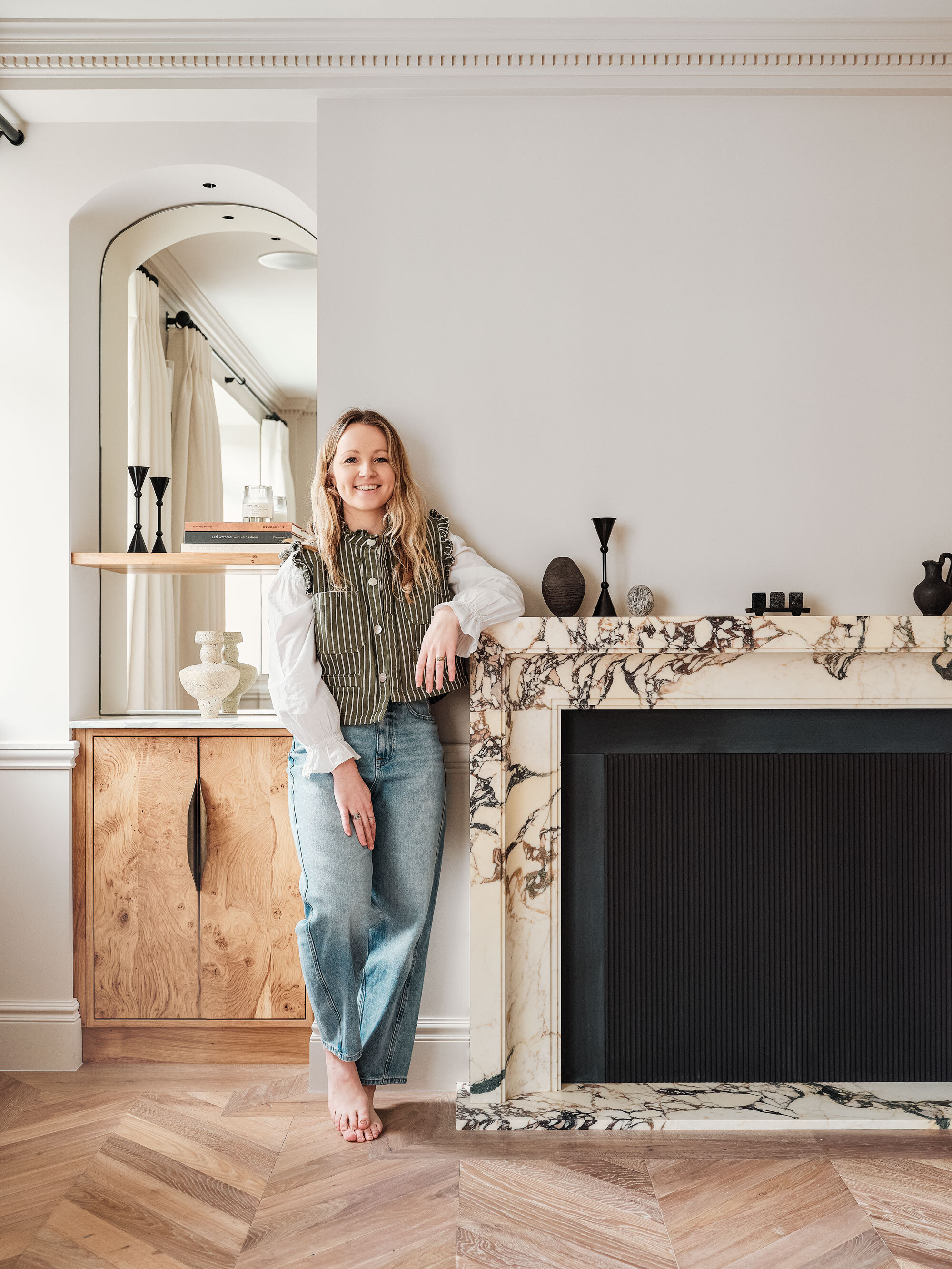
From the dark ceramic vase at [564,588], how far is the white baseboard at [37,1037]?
1568 mm

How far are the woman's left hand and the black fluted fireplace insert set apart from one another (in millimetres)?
348

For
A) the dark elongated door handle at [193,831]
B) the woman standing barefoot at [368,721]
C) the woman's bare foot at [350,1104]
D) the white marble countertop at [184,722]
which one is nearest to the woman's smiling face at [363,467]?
the woman standing barefoot at [368,721]

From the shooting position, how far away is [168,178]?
2.31 meters

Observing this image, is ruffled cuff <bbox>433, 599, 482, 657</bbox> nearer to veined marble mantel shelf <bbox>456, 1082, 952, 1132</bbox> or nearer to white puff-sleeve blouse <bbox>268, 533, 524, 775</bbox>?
white puff-sleeve blouse <bbox>268, 533, 524, 775</bbox>

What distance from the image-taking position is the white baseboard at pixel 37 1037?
2.19 metres

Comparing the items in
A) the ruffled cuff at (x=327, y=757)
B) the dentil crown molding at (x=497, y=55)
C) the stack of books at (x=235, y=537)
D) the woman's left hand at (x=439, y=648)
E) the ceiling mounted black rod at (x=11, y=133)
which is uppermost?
the dentil crown molding at (x=497, y=55)

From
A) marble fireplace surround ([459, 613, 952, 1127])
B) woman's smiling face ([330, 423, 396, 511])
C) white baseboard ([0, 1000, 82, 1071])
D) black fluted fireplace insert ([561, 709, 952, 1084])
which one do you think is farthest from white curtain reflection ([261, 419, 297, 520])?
white baseboard ([0, 1000, 82, 1071])

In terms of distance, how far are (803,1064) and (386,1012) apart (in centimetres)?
97

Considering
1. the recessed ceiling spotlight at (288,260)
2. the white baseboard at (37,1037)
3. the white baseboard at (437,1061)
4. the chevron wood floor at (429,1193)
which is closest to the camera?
the chevron wood floor at (429,1193)

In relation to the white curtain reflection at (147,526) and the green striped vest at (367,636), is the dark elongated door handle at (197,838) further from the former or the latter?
the green striped vest at (367,636)

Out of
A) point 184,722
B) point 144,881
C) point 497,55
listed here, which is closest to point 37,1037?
point 144,881

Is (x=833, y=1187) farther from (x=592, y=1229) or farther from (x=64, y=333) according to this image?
(x=64, y=333)

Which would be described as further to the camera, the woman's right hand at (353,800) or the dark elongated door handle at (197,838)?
the dark elongated door handle at (197,838)

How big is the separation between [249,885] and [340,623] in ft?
2.59
